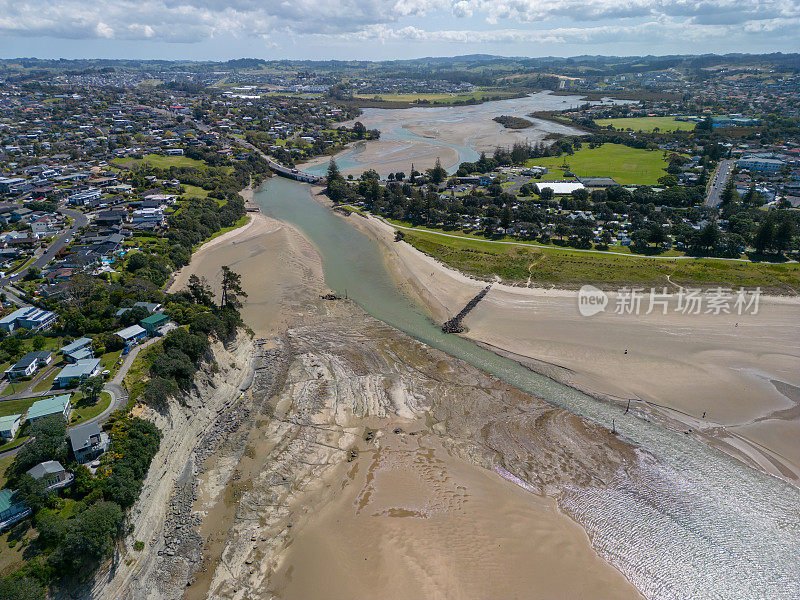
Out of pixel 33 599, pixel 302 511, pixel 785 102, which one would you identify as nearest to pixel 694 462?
pixel 302 511

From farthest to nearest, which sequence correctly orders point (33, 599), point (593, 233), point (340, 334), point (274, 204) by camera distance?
1. point (274, 204)
2. point (593, 233)
3. point (340, 334)
4. point (33, 599)

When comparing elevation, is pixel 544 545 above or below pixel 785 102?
below

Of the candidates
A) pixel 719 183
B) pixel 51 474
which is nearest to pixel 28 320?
pixel 51 474

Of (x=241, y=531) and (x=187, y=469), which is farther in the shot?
(x=187, y=469)

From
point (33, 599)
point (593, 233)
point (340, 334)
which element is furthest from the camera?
point (593, 233)

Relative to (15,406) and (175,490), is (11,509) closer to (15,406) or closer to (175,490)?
(175,490)

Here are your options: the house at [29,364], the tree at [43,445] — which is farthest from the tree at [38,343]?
the tree at [43,445]

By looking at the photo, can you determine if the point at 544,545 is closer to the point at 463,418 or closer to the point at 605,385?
the point at 463,418
